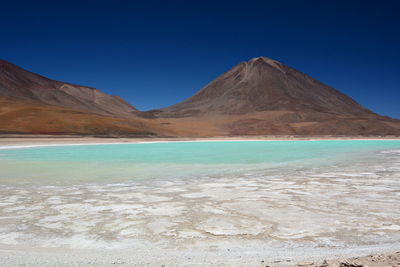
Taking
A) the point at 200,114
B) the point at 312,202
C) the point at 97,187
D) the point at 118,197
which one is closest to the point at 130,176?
the point at 97,187

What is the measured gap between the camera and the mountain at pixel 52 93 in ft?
317

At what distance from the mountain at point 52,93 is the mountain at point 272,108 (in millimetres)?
16181

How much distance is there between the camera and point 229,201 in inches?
238

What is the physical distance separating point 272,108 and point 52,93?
204 feet

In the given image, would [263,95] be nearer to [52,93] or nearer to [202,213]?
[52,93]

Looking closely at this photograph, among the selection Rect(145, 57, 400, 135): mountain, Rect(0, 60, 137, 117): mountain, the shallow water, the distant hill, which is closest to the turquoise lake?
the shallow water

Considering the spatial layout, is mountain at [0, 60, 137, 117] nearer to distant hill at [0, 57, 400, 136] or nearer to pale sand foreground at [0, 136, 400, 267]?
distant hill at [0, 57, 400, 136]

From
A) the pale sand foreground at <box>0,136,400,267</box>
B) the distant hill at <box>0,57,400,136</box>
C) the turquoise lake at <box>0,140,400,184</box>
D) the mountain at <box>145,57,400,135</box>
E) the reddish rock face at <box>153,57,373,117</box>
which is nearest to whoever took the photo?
the pale sand foreground at <box>0,136,400,267</box>

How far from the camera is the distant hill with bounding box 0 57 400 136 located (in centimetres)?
5436

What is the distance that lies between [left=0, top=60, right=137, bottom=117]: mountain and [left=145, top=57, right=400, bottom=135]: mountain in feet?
53.1

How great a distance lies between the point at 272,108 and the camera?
105 metres

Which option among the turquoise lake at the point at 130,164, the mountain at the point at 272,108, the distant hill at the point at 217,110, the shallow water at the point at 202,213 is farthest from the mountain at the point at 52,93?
the shallow water at the point at 202,213

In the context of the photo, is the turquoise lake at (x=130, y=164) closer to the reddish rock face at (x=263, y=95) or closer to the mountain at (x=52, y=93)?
the mountain at (x=52, y=93)

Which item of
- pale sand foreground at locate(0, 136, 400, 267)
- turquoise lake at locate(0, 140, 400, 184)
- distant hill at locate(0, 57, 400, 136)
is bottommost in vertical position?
pale sand foreground at locate(0, 136, 400, 267)
